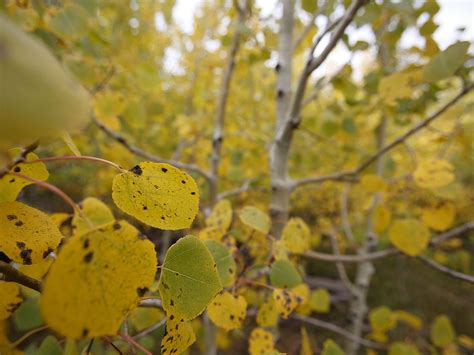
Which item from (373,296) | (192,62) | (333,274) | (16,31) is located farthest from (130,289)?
(333,274)

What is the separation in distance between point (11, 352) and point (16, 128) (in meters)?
0.39

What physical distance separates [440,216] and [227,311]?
1.72 ft

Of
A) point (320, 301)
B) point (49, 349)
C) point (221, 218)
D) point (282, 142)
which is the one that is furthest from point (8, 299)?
point (320, 301)

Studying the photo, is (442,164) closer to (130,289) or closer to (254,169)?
(130,289)

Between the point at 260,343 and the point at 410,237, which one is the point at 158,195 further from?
the point at 410,237

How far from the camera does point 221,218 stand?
19.9 inches

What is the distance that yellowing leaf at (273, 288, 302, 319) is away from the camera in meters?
0.40

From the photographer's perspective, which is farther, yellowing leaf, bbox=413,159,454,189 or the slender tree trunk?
the slender tree trunk

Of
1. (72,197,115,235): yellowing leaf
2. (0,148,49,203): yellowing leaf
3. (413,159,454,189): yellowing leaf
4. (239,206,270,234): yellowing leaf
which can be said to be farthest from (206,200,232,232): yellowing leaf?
(413,159,454,189): yellowing leaf

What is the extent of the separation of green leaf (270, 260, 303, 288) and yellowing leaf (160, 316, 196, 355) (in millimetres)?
166

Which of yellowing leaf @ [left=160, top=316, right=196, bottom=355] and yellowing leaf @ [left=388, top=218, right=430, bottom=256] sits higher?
yellowing leaf @ [left=388, top=218, right=430, bottom=256]

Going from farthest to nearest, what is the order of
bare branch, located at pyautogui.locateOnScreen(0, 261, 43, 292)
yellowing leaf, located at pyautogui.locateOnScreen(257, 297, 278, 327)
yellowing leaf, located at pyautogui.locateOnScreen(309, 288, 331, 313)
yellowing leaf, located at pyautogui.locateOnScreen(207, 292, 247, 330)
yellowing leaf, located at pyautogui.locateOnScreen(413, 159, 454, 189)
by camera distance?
yellowing leaf, located at pyautogui.locateOnScreen(309, 288, 331, 313) < yellowing leaf, located at pyautogui.locateOnScreen(413, 159, 454, 189) < yellowing leaf, located at pyautogui.locateOnScreen(257, 297, 278, 327) < yellowing leaf, located at pyautogui.locateOnScreen(207, 292, 247, 330) < bare branch, located at pyautogui.locateOnScreen(0, 261, 43, 292)

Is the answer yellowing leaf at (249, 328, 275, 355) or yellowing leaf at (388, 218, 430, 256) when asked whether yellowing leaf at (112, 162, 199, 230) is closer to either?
yellowing leaf at (249, 328, 275, 355)

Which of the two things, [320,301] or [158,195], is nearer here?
[158,195]
